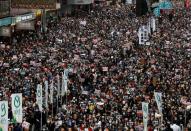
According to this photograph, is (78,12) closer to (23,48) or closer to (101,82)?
(23,48)

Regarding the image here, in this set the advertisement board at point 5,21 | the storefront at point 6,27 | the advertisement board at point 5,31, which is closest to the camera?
the advertisement board at point 5,21

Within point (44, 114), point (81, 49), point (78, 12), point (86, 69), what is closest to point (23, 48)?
point (81, 49)

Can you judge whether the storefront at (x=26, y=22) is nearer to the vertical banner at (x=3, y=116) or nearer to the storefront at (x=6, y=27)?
the storefront at (x=6, y=27)

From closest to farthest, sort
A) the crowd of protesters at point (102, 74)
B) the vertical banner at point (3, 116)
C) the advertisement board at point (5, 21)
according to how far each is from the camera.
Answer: the vertical banner at point (3, 116), the crowd of protesters at point (102, 74), the advertisement board at point (5, 21)

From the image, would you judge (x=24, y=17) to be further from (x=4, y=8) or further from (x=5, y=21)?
(x=5, y=21)

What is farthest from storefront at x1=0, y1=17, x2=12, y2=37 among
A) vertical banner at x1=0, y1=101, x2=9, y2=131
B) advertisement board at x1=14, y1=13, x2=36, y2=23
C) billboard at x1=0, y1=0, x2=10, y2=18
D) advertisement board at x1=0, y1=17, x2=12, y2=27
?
vertical banner at x1=0, y1=101, x2=9, y2=131

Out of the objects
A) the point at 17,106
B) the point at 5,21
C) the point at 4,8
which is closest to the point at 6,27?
the point at 5,21

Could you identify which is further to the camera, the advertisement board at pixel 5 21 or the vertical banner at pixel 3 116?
the advertisement board at pixel 5 21

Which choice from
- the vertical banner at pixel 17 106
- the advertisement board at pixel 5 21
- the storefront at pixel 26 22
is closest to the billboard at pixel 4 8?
the advertisement board at pixel 5 21
